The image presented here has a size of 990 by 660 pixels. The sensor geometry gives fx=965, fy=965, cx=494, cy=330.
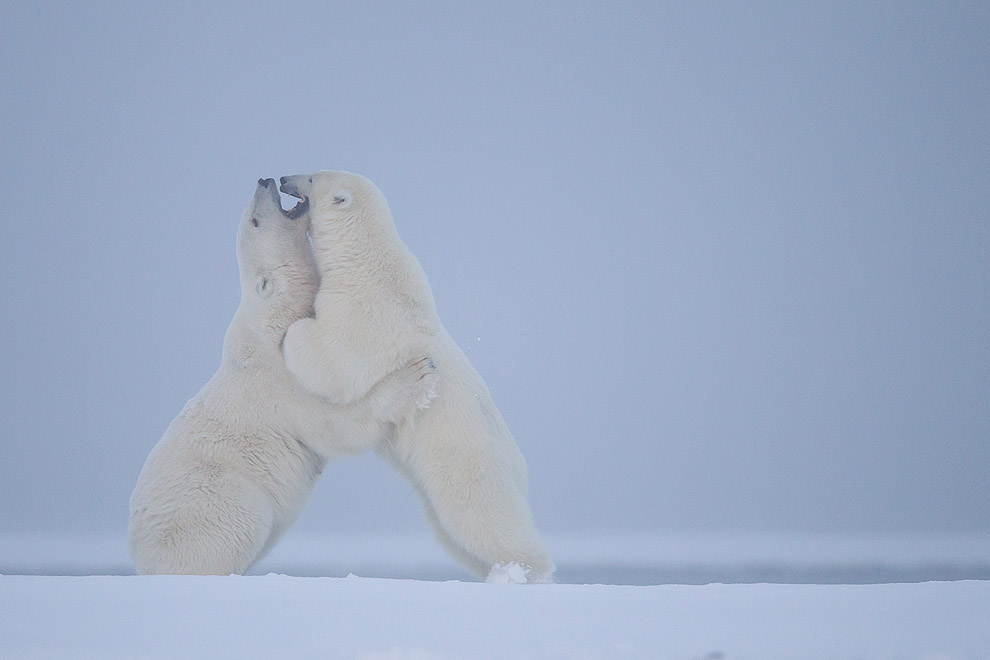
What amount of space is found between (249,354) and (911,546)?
51.7 feet

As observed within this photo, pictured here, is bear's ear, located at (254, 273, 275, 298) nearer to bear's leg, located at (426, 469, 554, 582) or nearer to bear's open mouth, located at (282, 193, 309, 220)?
bear's open mouth, located at (282, 193, 309, 220)

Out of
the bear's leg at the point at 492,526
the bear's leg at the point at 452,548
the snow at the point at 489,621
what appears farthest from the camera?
the bear's leg at the point at 452,548

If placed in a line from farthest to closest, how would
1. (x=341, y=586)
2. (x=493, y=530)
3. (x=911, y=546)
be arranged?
(x=911, y=546) → (x=493, y=530) → (x=341, y=586)

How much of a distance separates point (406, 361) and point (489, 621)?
8.94 ft

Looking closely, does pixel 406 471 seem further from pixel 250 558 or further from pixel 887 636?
pixel 887 636

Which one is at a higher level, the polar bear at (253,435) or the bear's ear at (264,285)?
the bear's ear at (264,285)

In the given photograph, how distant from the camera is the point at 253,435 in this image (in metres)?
5.54

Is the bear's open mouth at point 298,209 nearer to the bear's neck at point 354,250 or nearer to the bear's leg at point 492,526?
the bear's neck at point 354,250

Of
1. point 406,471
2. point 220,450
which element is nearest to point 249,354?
point 220,450

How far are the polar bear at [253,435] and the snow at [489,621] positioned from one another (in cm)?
182

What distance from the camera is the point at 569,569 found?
1338cm

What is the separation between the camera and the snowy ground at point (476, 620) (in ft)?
8.64

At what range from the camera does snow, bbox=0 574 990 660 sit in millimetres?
2633

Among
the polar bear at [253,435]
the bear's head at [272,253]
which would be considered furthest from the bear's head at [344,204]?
the polar bear at [253,435]
